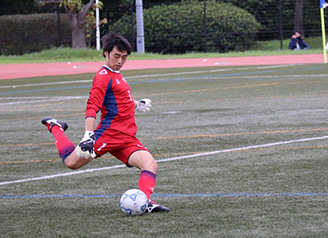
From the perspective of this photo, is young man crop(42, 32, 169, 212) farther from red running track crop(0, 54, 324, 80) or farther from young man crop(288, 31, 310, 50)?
young man crop(288, 31, 310, 50)

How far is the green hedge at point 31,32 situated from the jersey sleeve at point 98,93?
36.1m

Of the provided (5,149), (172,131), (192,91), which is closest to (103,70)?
(5,149)

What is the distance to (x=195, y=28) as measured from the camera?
38.3 m

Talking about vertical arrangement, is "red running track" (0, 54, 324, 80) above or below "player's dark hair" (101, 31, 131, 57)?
below

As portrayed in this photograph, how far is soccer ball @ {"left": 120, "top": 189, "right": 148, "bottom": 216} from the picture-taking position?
19.1ft

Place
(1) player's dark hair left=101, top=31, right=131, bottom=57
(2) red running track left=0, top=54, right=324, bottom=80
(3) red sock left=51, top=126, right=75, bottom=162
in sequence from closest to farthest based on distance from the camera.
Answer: (1) player's dark hair left=101, top=31, right=131, bottom=57 → (3) red sock left=51, top=126, right=75, bottom=162 → (2) red running track left=0, top=54, right=324, bottom=80

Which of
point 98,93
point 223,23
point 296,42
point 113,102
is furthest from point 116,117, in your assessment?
point 223,23

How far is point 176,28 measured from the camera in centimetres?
3869

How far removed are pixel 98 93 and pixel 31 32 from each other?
37.6 meters

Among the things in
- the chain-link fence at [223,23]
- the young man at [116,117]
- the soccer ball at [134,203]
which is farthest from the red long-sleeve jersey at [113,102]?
the chain-link fence at [223,23]

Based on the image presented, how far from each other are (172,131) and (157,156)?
215 cm

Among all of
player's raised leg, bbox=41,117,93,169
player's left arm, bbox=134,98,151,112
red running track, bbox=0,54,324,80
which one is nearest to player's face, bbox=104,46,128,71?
player's left arm, bbox=134,98,151,112

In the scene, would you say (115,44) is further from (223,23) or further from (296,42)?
(223,23)

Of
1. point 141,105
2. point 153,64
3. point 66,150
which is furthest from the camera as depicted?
point 153,64
